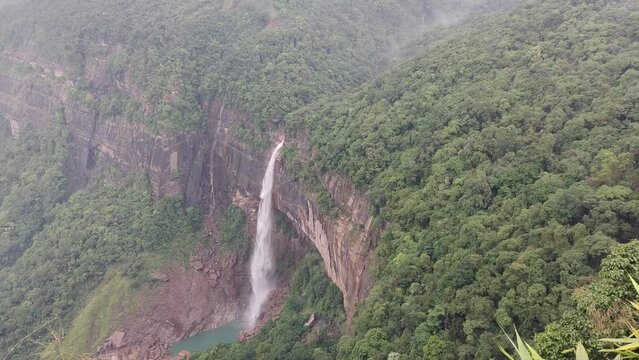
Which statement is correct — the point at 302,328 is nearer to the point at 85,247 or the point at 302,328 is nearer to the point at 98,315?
the point at 98,315

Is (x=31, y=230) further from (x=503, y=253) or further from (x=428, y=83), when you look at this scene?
(x=503, y=253)

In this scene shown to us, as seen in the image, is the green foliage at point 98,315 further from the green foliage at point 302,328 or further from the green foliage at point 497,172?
the green foliage at point 497,172

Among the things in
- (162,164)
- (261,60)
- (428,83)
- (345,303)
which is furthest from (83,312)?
(428,83)

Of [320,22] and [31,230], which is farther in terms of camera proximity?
[320,22]

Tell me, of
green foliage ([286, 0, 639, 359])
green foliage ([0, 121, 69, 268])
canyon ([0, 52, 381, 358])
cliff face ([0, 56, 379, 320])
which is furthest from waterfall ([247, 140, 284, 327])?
green foliage ([0, 121, 69, 268])

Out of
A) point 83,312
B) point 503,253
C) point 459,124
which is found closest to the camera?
point 503,253

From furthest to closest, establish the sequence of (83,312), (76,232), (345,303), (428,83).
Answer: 1. (76,232)
2. (83,312)
3. (428,83)
4. (345,303)

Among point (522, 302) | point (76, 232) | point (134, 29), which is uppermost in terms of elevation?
point (134, 29)
